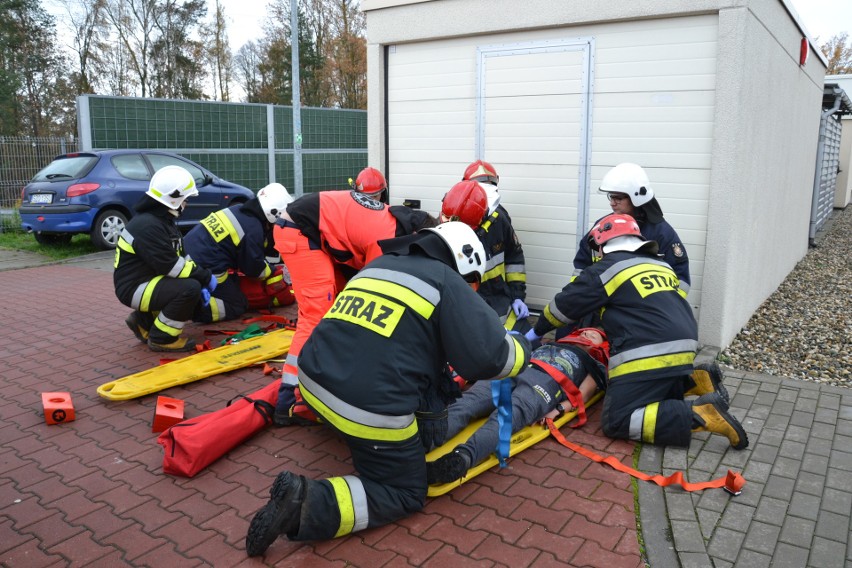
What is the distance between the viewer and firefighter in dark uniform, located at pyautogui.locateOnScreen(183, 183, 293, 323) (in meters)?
6.93

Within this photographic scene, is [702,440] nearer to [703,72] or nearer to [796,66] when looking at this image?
[703,72]

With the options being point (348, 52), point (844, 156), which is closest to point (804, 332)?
point (844, 156)

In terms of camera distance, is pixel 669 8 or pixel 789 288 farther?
pixel 789 288

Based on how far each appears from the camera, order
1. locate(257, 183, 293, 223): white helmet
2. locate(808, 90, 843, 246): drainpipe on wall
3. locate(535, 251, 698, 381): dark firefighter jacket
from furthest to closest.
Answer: locate(808, 90, 843, 246): drainpipe on wall → locate(257, 183, 293, 223): white helmet → locate(535, 251, 698, 381): dark firefighter jacket

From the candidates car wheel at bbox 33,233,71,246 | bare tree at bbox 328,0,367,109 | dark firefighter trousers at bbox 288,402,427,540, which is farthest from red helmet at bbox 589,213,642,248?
bare tree at bbox 328,0,367,109

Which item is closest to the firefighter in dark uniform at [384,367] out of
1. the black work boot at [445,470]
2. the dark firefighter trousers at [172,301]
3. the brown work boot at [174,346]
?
the black work boot at [445,470]

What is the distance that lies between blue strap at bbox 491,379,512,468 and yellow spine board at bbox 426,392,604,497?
64 mm

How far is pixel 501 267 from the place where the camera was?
614cm

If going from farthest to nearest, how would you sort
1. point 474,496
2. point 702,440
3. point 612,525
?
point 702,440 → point 474,496 → point 612,525

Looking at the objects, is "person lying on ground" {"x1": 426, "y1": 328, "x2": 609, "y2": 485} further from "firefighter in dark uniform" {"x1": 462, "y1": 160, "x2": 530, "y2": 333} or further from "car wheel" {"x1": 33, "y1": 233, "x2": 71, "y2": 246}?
"car wheel" {"x1": 33, "y1": 233, "x2": 71, "y2": 246}

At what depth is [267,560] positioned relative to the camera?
3.26 m

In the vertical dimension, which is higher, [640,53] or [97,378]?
[640,53]

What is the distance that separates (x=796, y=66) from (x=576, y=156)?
140 inches

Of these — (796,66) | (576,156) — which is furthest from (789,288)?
(576,156)
